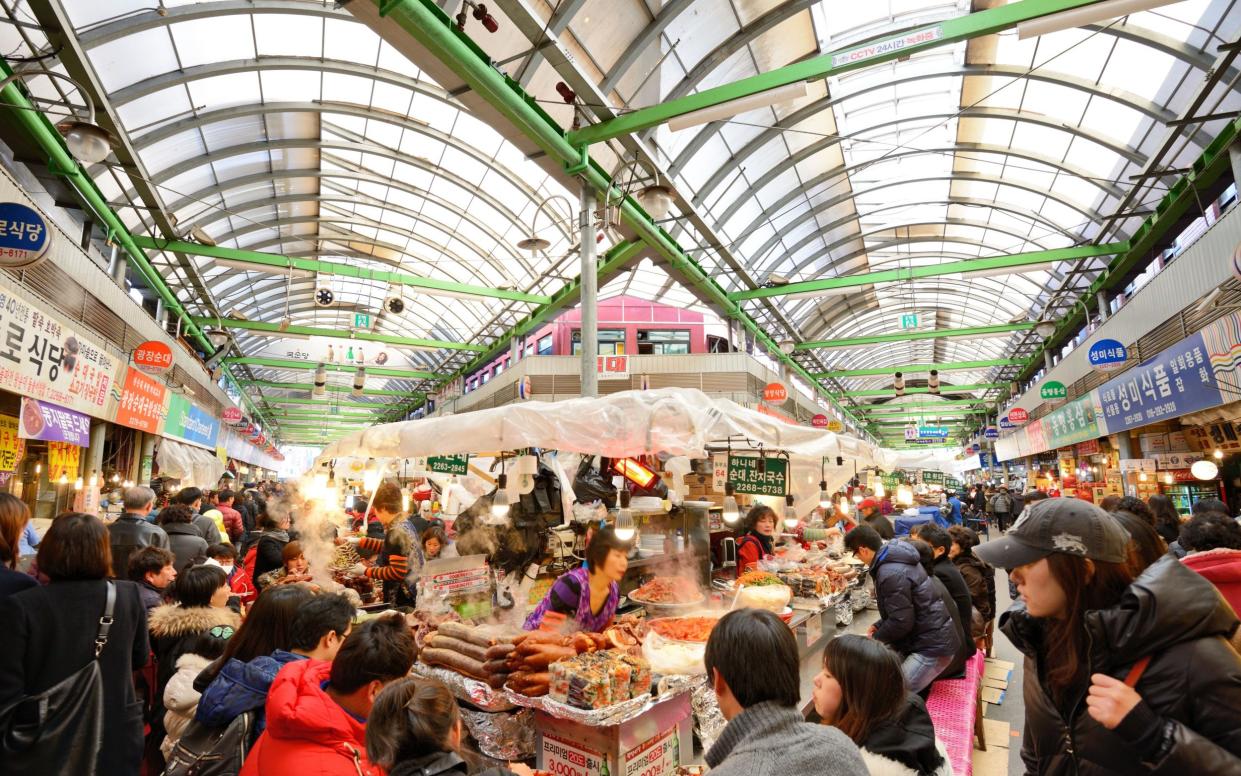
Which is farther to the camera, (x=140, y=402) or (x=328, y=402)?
(x=328, y=402)

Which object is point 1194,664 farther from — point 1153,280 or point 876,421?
point 876,421

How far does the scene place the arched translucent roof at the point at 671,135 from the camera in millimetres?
8750

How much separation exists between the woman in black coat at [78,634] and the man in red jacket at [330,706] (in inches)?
60.0

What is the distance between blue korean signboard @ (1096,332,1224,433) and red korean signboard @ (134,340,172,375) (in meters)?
18.4

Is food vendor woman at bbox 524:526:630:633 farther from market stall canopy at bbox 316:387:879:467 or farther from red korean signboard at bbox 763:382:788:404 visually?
red korean signboard at bbox 763:382:788:404

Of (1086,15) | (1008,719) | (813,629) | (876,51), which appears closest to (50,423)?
(813,629)

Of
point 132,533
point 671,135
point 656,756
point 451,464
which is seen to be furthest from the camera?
point 671,135

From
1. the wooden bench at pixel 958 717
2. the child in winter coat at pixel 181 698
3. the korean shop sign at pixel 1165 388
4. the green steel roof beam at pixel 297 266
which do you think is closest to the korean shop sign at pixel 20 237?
the child in winter coat at pixel 181 698

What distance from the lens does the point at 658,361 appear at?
19500 mm

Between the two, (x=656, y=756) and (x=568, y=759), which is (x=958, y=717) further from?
(x=568, y=759)

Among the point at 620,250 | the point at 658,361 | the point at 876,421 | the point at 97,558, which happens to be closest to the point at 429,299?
the point at 658,361

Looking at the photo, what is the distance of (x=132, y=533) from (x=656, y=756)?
→ 17.6ft

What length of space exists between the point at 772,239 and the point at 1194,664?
16.0m

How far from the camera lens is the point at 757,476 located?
7.41 meters
